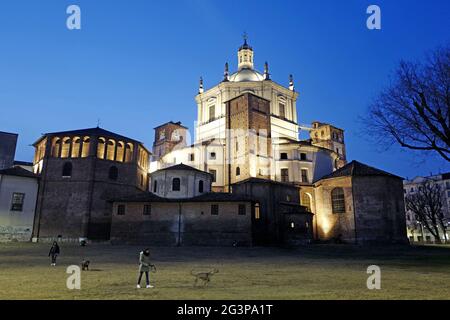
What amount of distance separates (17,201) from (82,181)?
7239 millimetres

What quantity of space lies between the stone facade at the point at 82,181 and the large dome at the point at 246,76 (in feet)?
83.7

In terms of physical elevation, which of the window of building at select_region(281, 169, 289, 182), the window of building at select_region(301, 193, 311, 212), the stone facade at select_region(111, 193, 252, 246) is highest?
the window of building at select_region(281, 169, 289, 182)

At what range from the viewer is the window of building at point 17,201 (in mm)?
39031

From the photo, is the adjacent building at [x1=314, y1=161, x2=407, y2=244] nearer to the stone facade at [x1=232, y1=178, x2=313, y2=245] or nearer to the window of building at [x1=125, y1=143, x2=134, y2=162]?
the stone facade at [x1=232, y1=178, x2=313, y2=245]

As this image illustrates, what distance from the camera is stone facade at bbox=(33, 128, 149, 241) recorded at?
131 ft

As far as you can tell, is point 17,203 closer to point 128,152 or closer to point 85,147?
point 85,147

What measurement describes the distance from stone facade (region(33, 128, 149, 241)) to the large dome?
25.5 m

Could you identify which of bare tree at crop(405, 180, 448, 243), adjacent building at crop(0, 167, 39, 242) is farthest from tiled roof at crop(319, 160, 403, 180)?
adjacent building at crop(0, 167, 39, 242)

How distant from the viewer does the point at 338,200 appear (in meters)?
42.5

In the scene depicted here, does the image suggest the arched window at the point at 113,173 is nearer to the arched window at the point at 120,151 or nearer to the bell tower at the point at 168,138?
the arched window at the point at 120,151

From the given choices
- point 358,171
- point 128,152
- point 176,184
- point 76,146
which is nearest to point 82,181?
point 76,146

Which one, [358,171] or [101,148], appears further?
[101,148]
